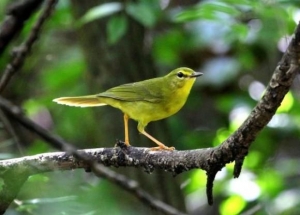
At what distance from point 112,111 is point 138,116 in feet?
4.05

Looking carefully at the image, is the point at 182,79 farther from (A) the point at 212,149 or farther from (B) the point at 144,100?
(A) the point at 212,149

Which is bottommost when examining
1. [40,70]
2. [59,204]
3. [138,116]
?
[59,204]

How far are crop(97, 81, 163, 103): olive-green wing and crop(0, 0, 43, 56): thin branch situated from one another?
63 centimetres

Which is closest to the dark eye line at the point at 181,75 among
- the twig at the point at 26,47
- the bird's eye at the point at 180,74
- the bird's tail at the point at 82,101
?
the bird's eye at the point at 180,74

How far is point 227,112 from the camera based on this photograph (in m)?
5.59

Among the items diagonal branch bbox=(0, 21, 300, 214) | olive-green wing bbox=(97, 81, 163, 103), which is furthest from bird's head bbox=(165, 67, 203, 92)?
diagonal branch bbox=(0, 21, 300, 214)

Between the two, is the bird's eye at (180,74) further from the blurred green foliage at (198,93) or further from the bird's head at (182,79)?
the blurred green foliage at (198,93)

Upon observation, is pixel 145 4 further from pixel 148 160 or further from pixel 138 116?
pixel 148 160

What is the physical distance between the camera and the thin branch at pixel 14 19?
3.35 m

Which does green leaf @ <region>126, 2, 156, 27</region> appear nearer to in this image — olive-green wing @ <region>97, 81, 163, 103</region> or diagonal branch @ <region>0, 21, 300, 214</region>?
olive-green wing @ <region>97, 81, 163, 103</region>

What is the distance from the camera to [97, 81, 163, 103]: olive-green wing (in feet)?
12.3

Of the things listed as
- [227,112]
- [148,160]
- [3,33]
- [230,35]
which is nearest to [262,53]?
[227,112]

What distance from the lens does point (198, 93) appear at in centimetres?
603

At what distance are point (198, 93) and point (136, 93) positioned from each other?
2.22m
